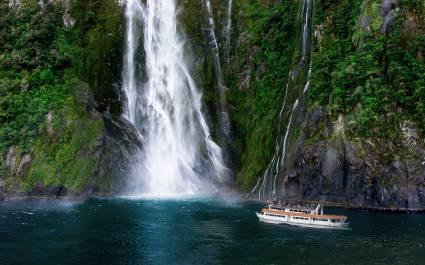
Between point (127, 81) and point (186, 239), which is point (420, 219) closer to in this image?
point (186, 239)

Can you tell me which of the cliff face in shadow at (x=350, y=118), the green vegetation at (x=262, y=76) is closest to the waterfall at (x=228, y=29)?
the green vegetation at (x=262, y=76)

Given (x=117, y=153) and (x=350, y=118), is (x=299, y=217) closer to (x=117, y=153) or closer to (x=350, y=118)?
(x=350, y=118)

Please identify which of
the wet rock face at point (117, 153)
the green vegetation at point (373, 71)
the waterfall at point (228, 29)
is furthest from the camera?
the waterfall at point (228, 29)

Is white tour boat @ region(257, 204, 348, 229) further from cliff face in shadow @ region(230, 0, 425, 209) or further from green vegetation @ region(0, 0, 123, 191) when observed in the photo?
green vegetation @ region(0, 0, 123, 191)

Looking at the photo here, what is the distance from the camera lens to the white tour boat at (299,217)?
56.0 m

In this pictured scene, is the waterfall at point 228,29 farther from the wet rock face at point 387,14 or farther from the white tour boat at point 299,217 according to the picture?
the white tour boat at point 299,217

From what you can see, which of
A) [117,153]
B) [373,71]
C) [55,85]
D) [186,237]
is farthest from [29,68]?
[373,71]

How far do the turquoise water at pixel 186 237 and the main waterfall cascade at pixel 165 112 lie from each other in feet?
40.7

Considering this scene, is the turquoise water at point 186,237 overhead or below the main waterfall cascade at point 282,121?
below

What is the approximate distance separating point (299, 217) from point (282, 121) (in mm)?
18915

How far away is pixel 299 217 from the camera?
189 ft

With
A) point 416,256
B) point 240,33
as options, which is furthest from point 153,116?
point 416,256

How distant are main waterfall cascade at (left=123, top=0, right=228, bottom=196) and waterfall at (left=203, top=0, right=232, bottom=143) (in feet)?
7.80

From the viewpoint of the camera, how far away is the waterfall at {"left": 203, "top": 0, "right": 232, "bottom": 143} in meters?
80.6
